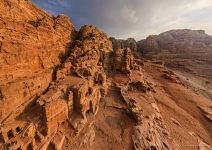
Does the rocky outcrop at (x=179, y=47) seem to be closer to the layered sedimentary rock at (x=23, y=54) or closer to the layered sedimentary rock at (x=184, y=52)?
the layered sedimentary rock at (x=184, y=52)

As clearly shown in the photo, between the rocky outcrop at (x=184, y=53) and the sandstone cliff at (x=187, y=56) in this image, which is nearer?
the sandstone cliff at (x=187, y=56)

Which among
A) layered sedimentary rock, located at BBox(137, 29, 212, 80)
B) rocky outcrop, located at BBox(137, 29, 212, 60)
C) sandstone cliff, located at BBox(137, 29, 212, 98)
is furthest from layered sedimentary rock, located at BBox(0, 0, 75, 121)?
rocky outcrop, located at BBox(137, 29, 212, 60)

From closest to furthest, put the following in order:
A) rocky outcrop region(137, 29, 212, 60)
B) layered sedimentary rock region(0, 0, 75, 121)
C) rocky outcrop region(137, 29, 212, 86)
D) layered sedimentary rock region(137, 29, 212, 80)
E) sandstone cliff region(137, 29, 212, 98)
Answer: layered sedimentary rock region(0, 0, 75, 121), sandstone cliff region(137, 29, 212, 98), rocky outcrop region(137, 29, 212, 86), layered sedimentary rock region(137, 29, 212, 80), rocky outcrop region(137, 29, 212, 60)

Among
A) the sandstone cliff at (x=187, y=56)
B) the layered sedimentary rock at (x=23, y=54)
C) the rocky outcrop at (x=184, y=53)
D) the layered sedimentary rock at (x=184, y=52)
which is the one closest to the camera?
the layered sedimentary rock at (x=23, y=54)

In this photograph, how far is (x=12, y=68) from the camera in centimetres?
1605

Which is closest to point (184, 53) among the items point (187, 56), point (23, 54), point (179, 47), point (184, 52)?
point (184, 52)

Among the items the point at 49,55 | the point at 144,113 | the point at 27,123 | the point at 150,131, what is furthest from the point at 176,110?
the point at 27,123

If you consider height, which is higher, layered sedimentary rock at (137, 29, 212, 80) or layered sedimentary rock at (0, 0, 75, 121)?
layered sedimentary rock at (0, 0, 75, 121)

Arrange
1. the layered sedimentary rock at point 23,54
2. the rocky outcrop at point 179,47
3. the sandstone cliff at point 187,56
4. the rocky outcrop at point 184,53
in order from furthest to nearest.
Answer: the rocky outcrop at point 179,47 < the rocky outcrop at point 184,53 < the sandstone cliff at point 187,56 < the layered sedimentary rock at point 23,54

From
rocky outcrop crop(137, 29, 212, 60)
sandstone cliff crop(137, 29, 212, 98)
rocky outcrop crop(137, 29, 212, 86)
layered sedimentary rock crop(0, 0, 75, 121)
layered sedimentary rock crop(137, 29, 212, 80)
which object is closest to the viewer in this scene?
layered sedimentary rock crop(0, 0, 75, 121)

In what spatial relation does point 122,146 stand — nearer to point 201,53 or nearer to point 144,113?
point 144,113

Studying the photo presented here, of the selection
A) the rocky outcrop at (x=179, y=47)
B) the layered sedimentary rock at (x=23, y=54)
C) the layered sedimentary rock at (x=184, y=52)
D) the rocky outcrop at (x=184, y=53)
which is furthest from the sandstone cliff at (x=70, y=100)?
the rocky outcrop at (x=179, y=47)

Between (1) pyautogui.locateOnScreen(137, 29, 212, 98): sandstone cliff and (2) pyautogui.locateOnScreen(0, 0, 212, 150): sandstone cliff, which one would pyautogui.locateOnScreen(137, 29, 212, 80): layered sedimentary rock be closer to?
(1) pyautogui.locateOnScreen(137, 29, 212, 98): sandstone cliff

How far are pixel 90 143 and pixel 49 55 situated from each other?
10604 millimetres
